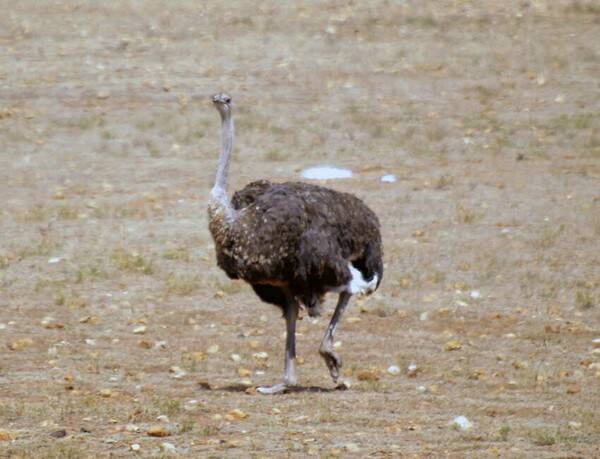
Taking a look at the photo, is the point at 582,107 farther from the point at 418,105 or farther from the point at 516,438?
the point at 516,438

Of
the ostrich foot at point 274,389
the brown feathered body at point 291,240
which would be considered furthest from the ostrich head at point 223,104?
the ostrich foot at point 274,389

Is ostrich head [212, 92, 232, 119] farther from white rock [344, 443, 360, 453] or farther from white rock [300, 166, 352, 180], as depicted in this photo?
white rock [300, 166, 352, 180]

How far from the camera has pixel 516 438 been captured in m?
8.59

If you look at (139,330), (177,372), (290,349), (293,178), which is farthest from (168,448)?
(293,178)

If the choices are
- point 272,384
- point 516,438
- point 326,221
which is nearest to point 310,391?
point 272,384

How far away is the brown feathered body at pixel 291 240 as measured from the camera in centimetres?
974

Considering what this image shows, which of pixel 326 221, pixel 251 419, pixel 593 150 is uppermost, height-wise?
pixel 326 221

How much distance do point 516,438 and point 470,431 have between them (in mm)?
278

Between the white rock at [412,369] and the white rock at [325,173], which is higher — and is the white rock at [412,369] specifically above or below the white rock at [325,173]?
above

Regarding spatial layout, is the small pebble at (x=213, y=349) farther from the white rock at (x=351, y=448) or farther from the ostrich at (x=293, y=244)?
the white rock at (x=351, y=448)

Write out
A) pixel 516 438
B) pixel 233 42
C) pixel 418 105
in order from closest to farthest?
1. pixel 516 438
2. pixel 418 105
3. pixel 233 42

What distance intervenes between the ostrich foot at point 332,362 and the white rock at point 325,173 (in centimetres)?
853

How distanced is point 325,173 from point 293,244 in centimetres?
909

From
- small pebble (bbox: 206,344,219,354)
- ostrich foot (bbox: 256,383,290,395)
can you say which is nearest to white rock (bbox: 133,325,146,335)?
small pebble (bbox: 206,344,219,354)
